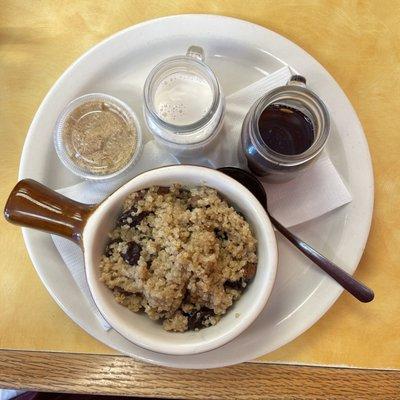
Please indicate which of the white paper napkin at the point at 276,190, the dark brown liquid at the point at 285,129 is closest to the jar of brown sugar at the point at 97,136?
the white paper napkin at the point at 276,190

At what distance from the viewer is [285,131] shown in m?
0.95

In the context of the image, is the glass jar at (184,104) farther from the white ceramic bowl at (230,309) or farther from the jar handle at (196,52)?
the white ceramic bowl at (230,309)

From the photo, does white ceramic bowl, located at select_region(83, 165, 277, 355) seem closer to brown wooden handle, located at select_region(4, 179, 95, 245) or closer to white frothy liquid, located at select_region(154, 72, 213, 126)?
brown wooden handle, located at select_region(4, 179, 95, 245)

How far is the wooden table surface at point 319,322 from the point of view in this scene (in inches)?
40.1

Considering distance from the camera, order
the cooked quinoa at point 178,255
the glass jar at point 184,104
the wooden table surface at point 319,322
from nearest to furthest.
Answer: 1. the cooked quinoa at point 178,255
2. the glass jar at point 184,104
3. the wooden table surface at point 319,322

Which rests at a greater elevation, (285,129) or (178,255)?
(285,129)

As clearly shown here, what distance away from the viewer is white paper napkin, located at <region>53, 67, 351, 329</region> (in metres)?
0.99

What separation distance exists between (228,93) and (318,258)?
0.41 m

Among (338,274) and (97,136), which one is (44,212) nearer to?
(97,136)

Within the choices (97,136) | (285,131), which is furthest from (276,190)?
(97,136)

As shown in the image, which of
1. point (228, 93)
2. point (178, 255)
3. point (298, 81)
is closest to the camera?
point (178, 255)

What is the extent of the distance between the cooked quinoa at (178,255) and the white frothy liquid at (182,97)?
0.19 meters

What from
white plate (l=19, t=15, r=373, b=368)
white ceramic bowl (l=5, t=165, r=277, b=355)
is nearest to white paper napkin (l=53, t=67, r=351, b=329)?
white plate (l=19, t=15, r=373, b=368)

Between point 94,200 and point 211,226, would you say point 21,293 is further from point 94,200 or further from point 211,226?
point 211,226
